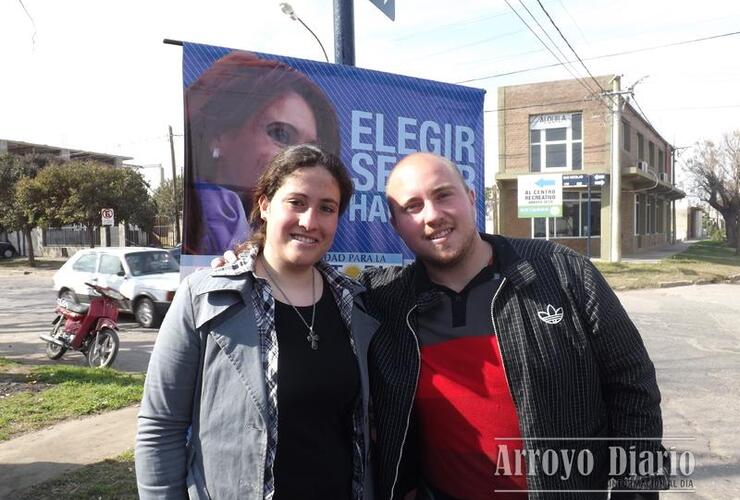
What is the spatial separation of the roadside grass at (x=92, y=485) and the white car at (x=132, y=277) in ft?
21.3

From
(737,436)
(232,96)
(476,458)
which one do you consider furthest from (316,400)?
(737,436)

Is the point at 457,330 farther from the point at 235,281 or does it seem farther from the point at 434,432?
the point at 235,281

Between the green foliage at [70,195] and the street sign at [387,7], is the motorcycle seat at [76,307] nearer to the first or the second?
the street sign at [387,7]

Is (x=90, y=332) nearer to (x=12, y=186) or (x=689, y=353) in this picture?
(x=689, y=353)

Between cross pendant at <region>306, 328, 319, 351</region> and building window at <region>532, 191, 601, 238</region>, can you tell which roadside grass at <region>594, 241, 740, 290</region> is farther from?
cross pendant at <region>306, 328, 319, 351</region>

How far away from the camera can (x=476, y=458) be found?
1.92 m

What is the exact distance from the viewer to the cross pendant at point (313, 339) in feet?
6.13

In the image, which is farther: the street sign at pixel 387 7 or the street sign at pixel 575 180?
the street sign at pixel 575 180

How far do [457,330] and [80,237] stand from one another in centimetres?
4085

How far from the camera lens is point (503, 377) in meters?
1.89

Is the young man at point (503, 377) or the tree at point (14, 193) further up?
the tree at point (14, 193)

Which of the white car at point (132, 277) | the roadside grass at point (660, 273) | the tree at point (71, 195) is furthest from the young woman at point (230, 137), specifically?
the tree at point (71, 195)

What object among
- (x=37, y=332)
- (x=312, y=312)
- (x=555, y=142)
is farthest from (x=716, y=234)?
(x=312, y=312)

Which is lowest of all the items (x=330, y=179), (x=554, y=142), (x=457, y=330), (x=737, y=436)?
(x=737, y=436)
